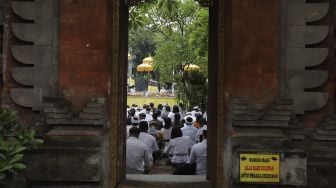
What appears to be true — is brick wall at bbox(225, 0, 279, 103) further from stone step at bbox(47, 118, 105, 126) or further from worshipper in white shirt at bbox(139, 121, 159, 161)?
worshipper in white shirt at bbox(139, 121, 159, 161)

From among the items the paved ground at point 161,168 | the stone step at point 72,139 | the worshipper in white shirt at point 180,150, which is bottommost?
the paved ground at point 161,168

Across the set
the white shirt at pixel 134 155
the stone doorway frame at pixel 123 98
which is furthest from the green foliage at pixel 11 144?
the white shirt at pixel 134 155

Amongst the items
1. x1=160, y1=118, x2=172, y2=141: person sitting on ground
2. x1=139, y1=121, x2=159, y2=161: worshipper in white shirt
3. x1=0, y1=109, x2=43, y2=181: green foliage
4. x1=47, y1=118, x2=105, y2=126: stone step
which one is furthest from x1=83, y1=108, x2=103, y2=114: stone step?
x1=160, y1=118, x2=172, y2=141: person sitting on ground

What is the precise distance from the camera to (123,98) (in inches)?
387

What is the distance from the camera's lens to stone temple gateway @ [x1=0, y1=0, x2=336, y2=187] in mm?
7020

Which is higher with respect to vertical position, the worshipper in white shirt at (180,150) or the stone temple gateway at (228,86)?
the stone temple gateway at (228,86)

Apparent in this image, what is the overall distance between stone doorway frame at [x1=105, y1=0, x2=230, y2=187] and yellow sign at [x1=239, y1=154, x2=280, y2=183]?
24.2 inches

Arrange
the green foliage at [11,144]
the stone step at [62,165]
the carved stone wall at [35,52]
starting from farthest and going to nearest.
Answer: the carved stone wall at [35,52] → the stone step at [62,165] → the green foliage at [11,144]

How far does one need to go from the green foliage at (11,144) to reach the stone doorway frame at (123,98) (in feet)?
5.44

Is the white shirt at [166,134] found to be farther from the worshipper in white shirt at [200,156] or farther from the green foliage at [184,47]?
the green foliage at [184,47]

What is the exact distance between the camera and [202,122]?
1427cm

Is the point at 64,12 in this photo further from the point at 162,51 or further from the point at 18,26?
the point at 162,51

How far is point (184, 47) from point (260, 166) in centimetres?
2153

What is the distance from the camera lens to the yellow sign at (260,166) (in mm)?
7000
